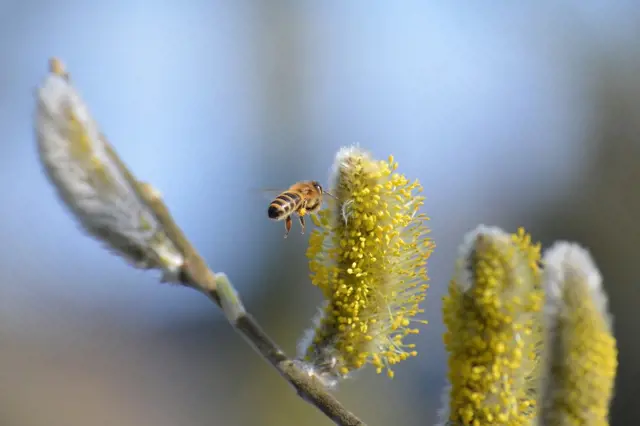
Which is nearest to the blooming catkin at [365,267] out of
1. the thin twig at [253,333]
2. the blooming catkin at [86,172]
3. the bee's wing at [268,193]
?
the thin twig at [253,333]

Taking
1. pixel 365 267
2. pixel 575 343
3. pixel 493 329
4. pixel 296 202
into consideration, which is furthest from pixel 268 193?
pixel 575 343

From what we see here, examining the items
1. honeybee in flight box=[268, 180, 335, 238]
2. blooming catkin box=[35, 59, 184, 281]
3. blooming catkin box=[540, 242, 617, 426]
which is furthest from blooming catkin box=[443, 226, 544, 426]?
honeybee in flight box=[268, 180, 335, 238]

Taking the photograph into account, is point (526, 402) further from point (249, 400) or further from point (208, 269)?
point (249, 400)

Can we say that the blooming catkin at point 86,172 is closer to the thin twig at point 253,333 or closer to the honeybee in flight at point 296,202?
the thin twig at point 253,333

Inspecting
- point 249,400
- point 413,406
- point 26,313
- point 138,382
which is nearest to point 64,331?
point 26,313

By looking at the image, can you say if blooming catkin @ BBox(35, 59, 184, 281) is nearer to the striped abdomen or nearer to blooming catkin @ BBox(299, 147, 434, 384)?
blooming catkin @ BBox(299, 147, 434, 384)

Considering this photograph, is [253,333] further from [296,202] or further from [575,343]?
[296,202]
